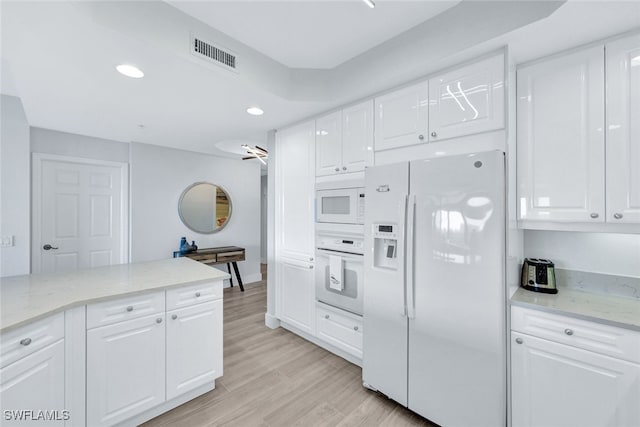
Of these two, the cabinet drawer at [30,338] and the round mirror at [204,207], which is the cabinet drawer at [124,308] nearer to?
the cabinet drawer at [30,338]

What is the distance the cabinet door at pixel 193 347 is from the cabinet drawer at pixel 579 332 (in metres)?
2.01

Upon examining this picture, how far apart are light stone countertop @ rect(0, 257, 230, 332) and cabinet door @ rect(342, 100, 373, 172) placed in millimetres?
1437

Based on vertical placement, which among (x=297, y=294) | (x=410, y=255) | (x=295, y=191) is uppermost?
(x=295, y=191)

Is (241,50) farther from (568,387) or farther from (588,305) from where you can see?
(568,387)

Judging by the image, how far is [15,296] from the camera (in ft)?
4.94

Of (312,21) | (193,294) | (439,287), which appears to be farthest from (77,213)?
(439,287)

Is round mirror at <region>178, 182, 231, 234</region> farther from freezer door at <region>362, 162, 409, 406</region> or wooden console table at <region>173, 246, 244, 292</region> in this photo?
freezer door at <region>362, 162, 409, 406</region>

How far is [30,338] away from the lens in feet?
4.19

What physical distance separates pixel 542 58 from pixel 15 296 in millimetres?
3458

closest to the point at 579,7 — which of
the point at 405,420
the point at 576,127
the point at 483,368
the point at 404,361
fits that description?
the point at 576,127

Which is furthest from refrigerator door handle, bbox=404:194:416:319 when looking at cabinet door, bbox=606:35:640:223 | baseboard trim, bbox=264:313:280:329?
baseboard trim, bbox=264:313:280:329

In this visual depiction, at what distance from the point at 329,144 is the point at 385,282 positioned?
1.38 m

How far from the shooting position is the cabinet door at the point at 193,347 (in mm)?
1834

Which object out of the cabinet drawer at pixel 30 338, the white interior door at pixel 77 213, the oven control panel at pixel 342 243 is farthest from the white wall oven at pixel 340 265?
the white interior door at pixel 77 213
